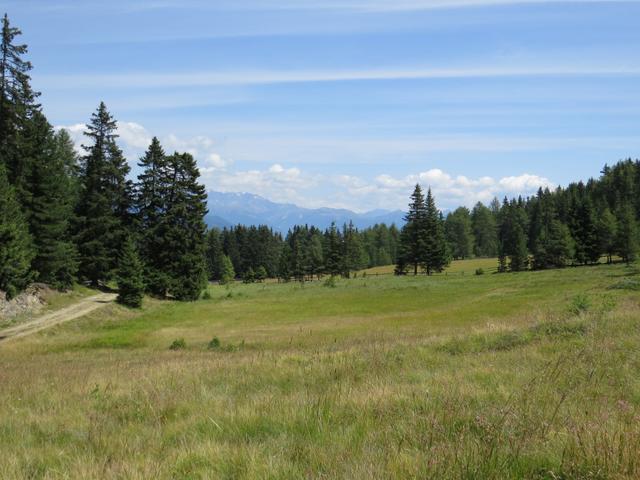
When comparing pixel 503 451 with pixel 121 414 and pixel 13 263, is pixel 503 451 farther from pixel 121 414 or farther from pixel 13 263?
pixel 13 263

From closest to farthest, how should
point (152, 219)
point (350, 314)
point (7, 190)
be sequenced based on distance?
point (7, 190)
point (350, 314)
point (152, 219)

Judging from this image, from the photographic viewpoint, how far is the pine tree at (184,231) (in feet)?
167

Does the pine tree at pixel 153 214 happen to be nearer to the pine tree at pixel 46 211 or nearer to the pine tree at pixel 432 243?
the pine tree at pixel 46 211

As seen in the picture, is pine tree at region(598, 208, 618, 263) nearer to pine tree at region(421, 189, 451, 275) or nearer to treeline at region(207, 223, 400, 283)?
pine tree at region(421, 189, 451, 275)

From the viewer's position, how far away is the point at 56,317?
32969 millimetres

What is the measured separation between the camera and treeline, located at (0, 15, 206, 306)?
38513mm

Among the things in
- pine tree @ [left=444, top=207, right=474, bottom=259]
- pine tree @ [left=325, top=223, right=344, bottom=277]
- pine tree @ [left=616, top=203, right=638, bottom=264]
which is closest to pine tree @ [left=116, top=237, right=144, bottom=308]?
pine tree @ [left=325, top=223, right=344, bottom=277]

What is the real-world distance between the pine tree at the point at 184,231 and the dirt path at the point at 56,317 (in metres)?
8.39

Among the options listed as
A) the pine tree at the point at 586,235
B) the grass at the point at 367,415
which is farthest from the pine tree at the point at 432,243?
the grass at the point at 367,415

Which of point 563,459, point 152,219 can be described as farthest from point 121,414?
point 152,219

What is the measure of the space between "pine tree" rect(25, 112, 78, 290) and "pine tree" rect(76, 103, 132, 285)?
18.3 feet

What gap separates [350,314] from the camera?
4088 centimetres

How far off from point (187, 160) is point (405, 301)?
29.4 m

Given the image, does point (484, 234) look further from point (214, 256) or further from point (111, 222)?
point (111, 222)
